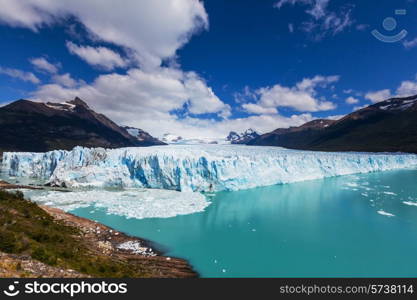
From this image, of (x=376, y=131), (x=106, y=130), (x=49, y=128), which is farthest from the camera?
(x=106, y=130)

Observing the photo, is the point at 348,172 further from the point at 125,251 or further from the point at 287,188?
the point at 125,251

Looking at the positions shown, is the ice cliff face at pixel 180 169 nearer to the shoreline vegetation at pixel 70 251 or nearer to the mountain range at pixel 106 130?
the shoreline vegetation at pixel 70 251
